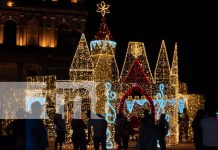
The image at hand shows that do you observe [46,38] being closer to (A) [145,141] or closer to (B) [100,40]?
(B) [100,40]

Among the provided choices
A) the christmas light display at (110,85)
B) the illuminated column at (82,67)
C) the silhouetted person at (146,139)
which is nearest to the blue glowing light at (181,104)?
the christmas light display at (110,85)

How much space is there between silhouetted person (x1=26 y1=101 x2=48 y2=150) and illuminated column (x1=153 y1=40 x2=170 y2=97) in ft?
38.2

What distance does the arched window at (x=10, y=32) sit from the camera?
148ft

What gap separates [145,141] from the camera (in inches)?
422

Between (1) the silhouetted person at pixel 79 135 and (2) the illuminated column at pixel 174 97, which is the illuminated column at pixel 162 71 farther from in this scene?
(1) the silhouetted person at pixel 79 135

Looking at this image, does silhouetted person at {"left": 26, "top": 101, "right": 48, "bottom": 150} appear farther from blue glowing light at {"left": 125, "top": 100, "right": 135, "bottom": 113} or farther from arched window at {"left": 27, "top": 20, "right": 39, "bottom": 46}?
arched window at {"left": 27, "top": 20, "right": 39, "bottom": 46}

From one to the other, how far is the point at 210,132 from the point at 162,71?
11588 mm

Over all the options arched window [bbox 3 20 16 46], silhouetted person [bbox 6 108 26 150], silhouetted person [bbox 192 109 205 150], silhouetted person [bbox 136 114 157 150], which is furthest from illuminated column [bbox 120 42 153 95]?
arched window [bbox 3 20 16 46]

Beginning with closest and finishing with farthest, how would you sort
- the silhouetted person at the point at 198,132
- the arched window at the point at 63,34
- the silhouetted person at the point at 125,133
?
the silhouetted person at the point at 198,132
the silhouetted person at the point at 125,133
the arched window at the point at 63,34

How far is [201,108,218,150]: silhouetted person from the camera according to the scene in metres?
9.58

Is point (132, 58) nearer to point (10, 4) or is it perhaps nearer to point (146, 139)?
point (146, 139)

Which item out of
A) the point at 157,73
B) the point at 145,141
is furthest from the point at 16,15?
the point at 145,141

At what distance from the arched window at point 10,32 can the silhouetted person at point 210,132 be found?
36.9 meters

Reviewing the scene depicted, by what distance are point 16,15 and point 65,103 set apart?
2617 cm
